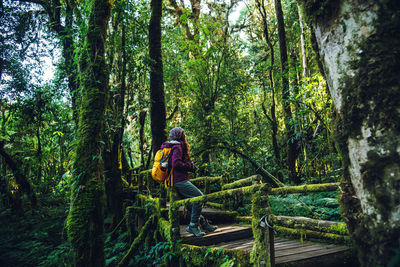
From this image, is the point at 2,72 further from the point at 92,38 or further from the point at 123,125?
the point at 92,38

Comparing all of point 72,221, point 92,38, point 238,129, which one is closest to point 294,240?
point 72,221

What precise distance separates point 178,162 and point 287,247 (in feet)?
8.17

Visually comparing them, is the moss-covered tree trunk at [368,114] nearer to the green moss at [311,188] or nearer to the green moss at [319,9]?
the green moss at [319,9]

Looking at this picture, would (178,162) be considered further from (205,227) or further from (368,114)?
(368,114)

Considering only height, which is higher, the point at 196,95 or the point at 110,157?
the point at 196,95

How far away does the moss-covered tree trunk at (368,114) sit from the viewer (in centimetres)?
131

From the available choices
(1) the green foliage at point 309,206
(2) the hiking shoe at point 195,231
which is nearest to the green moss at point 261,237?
(2) the hiking shoe at point 195,231

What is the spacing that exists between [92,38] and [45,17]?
1059 cm

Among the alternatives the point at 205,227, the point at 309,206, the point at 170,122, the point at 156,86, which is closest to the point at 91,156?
the point at 205,227

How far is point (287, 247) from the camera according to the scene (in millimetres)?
3926

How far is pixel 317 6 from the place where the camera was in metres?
A: 1.72

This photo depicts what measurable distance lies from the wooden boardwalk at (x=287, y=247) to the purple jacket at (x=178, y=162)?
1192 mm

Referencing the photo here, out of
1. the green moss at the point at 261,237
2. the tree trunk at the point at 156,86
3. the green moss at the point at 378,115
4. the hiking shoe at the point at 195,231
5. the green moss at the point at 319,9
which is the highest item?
the tree trunk at the point at 156,86

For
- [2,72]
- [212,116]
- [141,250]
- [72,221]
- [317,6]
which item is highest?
[2,72]
